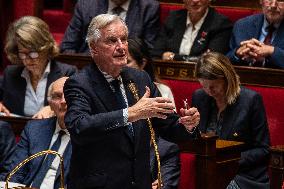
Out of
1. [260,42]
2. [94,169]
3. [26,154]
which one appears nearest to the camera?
[94,169]

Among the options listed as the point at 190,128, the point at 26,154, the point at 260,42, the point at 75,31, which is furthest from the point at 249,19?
the point at 190,128

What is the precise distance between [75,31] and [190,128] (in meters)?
1.07

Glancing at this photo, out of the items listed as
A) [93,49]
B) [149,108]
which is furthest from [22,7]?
[149,108]

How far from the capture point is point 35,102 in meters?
1.86

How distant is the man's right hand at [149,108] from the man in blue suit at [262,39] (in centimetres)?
78

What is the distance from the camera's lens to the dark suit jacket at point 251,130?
1.56m

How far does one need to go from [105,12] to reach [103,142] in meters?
1.05

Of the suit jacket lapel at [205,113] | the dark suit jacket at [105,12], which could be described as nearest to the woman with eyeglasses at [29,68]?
the dark suit jacket at [105,12]

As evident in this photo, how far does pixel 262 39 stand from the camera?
6.21 feet

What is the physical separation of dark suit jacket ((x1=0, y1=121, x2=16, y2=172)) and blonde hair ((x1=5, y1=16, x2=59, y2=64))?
30 centimetres

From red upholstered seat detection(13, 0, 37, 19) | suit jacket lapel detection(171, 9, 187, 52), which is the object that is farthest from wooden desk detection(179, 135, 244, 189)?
red upholstered seat detection(13, 0, 37, 19)

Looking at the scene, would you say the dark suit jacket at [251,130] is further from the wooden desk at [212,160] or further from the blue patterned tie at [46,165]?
the blue patterned tie at [46,165]

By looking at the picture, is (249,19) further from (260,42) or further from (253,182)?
(253,182)

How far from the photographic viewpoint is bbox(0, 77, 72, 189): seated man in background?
1510mm
